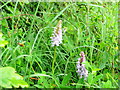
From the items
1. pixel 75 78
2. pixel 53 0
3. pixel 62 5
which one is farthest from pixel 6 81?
pixel 62 5

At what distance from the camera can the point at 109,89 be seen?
0.66 metres

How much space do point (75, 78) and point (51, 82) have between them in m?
0.19

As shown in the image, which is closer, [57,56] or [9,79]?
[9,79]

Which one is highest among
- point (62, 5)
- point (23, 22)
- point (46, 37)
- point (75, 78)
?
point (62, 5)

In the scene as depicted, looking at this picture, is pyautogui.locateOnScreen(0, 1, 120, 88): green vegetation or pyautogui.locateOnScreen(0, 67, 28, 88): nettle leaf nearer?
pyautogui.locateOnScreen(0, 67, 28, 88): nettle leaf

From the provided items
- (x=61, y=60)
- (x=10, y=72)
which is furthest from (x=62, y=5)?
(x=10, y=72)

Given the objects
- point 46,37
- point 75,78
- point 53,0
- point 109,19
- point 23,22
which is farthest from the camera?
point 53,0

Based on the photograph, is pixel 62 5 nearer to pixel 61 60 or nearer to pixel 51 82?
pixel 61 60

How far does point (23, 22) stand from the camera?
1466mm

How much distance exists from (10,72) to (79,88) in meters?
0.29

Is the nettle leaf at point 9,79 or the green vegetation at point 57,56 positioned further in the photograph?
the green vegetation at point 57,56

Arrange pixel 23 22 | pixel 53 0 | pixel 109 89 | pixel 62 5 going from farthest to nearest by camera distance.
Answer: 1. pixel 62 5
2. pixel 53 0
3. pixel 23 22
4. pixel 109 89

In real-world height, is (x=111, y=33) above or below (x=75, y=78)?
above

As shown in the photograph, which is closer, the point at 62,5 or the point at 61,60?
the point at 61,60
